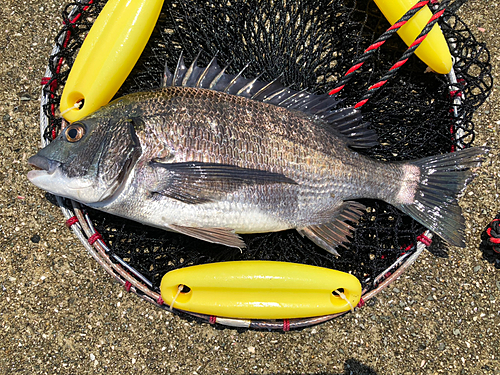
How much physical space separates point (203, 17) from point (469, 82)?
186 cm

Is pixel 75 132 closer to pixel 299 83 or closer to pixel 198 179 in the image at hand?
pixel 198 179

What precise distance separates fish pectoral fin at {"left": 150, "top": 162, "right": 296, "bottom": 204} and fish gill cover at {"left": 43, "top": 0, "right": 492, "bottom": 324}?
0.49 meters

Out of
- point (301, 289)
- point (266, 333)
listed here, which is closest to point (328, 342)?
point (266, 333)

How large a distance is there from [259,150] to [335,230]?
28.0 inches

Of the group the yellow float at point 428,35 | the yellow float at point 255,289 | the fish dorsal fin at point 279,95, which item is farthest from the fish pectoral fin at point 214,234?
the yellow float at point 428,35

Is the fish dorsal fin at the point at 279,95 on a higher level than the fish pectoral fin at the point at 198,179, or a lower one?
higher

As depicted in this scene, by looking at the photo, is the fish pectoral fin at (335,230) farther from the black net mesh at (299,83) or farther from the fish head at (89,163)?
the fish head at (89,163)

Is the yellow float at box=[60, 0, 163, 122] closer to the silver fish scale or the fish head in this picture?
the silver fish scale

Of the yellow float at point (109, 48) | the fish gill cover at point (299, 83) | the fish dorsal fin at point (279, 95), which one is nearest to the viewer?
the yellow float at point (109, 48)

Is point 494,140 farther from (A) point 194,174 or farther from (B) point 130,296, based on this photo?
(B) point 130,296

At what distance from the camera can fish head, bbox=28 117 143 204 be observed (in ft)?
6.57

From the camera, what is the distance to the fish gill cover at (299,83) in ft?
8.02

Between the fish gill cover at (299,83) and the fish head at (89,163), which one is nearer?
the fish head at (89,163)

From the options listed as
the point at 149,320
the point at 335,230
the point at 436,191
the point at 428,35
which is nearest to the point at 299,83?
the point at 428,35
